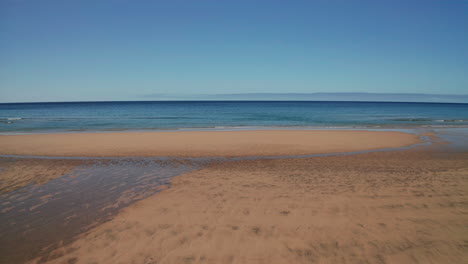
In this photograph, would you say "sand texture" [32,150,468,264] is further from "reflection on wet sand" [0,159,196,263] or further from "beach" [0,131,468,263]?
"reflection on wet sand" [0,159,196,263]

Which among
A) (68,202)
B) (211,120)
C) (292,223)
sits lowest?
(68,202)

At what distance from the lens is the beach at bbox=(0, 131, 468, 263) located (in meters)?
3.98

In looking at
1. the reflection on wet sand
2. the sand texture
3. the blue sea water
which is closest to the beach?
the sand texture

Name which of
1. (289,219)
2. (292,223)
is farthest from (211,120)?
(292,223)

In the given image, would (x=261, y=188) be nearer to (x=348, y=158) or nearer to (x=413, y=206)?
(x=413, y=206)

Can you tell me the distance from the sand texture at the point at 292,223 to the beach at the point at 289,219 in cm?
2

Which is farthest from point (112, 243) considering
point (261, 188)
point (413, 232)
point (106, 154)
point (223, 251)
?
point (106, 154)

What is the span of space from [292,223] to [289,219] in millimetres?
164

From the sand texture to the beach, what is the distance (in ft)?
0.06

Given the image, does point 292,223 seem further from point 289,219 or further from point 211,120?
point 211,120

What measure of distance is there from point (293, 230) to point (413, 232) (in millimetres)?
2239

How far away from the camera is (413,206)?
5.54 meters

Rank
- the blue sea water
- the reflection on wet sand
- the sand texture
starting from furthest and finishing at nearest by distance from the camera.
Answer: the blue sea water, the reflection on wet sand, the sand texture

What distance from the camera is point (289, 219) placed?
16.6 ft
